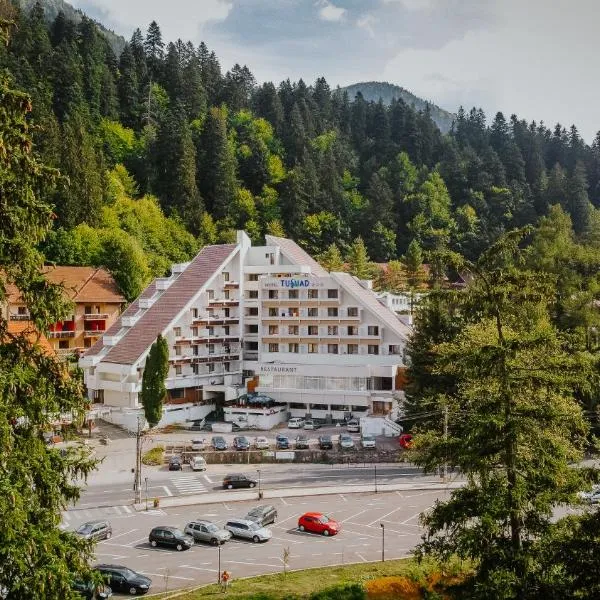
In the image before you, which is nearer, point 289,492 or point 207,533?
point 207,533

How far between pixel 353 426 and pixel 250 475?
16536 millimetres

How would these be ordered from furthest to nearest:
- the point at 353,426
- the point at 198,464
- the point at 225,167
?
the point at 225,167 → the point at 353,426 → the point at 198,464

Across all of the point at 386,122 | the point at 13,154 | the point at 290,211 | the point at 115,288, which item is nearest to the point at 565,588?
the point at 13,154

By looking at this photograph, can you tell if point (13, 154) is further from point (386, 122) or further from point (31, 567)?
point (386, 122)

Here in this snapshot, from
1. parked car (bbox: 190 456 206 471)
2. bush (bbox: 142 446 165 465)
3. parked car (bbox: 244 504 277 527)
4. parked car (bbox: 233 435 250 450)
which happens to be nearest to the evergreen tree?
bush (bbox: 142 446 165 465)

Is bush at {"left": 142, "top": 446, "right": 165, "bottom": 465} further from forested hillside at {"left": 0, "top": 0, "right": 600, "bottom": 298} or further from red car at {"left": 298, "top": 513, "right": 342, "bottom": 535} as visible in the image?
forested hillside at {"left": 0, "top": 0, "right": 600, "bottom": 298}

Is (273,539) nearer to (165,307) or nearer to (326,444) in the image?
(326,444)

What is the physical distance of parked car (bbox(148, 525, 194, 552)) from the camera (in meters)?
34.0

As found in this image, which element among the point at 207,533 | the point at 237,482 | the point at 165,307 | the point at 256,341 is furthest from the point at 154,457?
the point at 256,341

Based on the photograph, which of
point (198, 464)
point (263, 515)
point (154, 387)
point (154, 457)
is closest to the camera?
point (263, 515)

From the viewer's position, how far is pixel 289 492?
148 feet

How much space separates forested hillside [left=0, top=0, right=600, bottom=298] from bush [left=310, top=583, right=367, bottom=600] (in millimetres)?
65522

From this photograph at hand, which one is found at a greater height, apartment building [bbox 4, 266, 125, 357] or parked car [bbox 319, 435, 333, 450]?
apartment building [bbox 4, 266, 125, 357]

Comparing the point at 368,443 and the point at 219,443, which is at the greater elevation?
the point at 368,443
